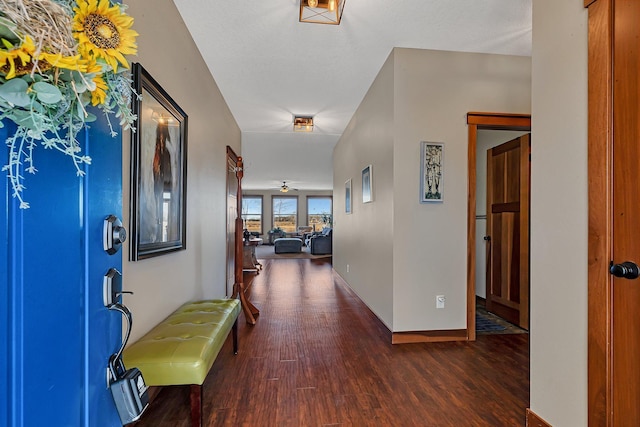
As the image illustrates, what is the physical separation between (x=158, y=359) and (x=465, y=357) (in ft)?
7.50

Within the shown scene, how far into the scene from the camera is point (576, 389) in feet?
4.33

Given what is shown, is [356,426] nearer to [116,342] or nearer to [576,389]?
[576,389]

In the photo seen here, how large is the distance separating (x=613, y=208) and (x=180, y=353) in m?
2.00

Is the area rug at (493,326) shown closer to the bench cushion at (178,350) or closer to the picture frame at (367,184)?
the picture frame at (367,184)

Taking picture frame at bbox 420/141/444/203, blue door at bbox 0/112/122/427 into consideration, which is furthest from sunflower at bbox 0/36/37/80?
picture frame at bbox 420/141/444/203

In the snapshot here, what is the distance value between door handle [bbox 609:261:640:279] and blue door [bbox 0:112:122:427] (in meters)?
1.74

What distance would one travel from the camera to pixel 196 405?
1.48 meters

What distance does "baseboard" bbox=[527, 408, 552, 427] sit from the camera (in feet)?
4.83

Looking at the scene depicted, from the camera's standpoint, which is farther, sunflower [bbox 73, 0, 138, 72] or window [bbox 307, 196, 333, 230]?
window [bbox 307, 196, 333, 230]

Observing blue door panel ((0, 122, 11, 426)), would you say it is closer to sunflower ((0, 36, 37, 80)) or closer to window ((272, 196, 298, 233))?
sunflower ((0, 36, 37, 80))

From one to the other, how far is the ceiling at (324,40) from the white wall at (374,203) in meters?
0.32

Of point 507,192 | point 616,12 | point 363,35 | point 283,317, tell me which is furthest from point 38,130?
point 507,192

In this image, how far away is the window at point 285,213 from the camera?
1416cm

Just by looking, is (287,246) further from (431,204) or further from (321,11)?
(321,11)
